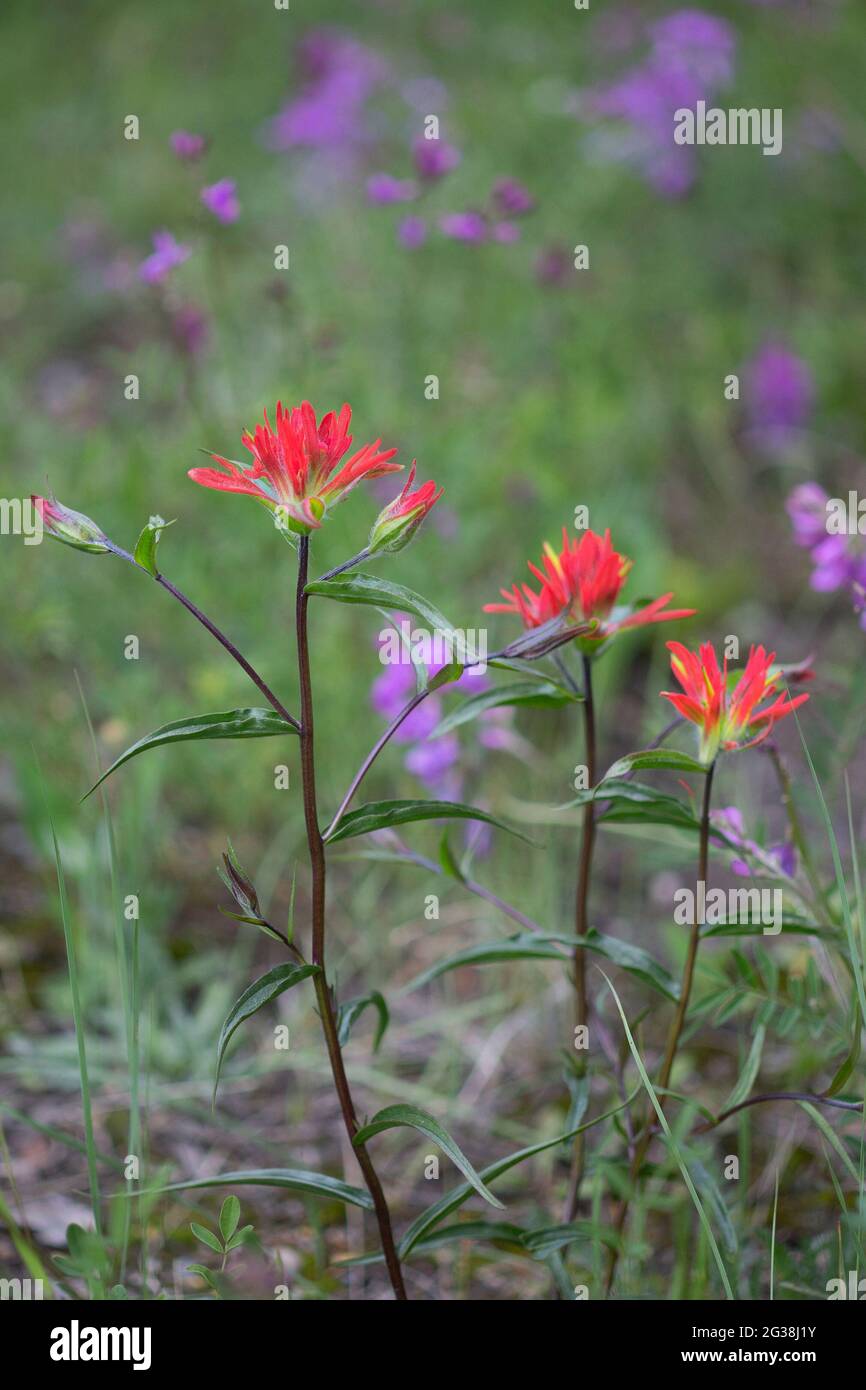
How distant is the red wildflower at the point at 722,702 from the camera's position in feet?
2.29

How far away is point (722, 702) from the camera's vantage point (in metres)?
0.70

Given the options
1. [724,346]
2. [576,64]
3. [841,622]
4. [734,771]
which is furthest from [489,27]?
[734,771]

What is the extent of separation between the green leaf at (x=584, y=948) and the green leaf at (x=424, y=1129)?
0.12m

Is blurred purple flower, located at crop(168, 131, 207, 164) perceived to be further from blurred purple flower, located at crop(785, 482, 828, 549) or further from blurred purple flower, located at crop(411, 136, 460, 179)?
blurred purple flower, located at crop(785, 482, 828, 549)

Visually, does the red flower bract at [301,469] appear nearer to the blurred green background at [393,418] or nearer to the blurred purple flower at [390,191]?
the blurred green background at [393,418]

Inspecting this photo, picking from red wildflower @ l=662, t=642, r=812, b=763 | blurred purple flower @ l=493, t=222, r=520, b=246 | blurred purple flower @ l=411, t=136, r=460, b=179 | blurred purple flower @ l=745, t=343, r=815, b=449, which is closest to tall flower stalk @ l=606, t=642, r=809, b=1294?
red wildflower @ l=662, t=642, r=812, b=763

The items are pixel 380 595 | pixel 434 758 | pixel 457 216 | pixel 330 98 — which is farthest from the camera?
pixel 330 98

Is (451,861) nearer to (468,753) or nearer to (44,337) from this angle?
(468,753)

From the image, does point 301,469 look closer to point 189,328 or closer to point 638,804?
point 638,804

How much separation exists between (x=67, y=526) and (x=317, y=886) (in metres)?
0.25

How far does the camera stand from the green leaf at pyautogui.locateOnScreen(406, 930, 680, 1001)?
0.77 metres

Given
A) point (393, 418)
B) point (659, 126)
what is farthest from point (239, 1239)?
point (659, 126)

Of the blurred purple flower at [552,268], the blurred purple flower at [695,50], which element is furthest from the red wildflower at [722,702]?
the blurred purple flower at [695,50]

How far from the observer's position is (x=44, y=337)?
281 centimetres
